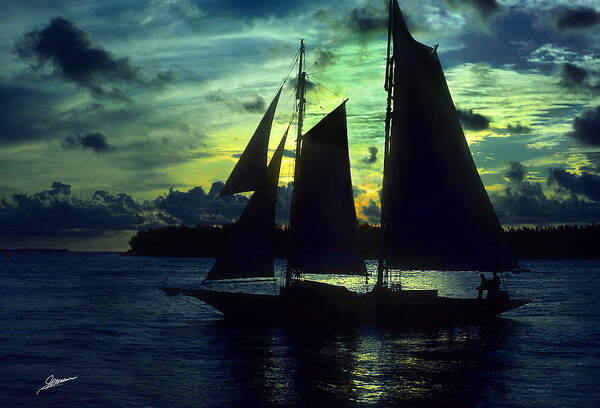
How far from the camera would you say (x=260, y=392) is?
76.1 feet

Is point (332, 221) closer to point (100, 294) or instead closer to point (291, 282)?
point (291, 282)

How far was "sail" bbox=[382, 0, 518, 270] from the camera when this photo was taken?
122ft

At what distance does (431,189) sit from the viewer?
3744 cm

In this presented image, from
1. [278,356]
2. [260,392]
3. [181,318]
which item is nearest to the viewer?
[260,392]

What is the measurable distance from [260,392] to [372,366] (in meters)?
7.66

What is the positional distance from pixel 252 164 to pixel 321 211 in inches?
227

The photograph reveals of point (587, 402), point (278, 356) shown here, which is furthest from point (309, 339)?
point (587, 402)

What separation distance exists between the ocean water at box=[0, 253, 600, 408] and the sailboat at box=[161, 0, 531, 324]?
2283 millimetres

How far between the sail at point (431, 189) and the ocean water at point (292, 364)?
17.5 feet

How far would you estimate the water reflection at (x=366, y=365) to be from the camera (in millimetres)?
22825
